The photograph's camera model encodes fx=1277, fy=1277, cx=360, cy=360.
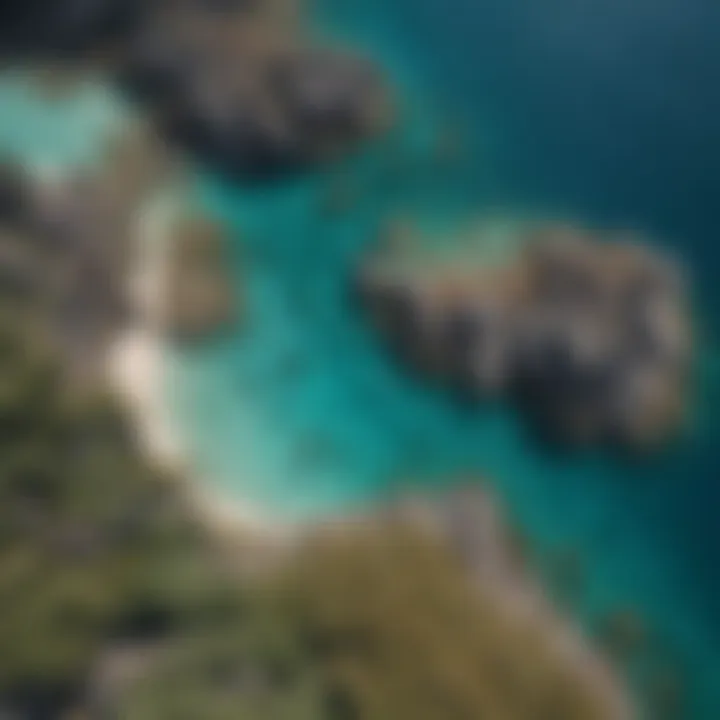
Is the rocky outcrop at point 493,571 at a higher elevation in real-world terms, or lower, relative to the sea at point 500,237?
lower

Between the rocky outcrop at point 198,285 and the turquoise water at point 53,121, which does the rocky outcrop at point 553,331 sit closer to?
the rocky outcrop at point 198,285

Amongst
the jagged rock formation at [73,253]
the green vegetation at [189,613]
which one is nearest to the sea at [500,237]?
the jagged rock formation at [73,253]

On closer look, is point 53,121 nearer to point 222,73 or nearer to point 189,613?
point 222,73

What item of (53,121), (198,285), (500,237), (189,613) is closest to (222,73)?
(53,121)

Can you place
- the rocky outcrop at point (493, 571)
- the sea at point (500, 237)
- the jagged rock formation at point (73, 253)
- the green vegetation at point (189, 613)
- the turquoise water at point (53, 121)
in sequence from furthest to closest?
the turquoise water at point (53, 121), the jagged rock formation at point (73, 253), the sea at point (500, 237), the rocky outcrop at point (493, 571), the green vegetation at point (189, 613)

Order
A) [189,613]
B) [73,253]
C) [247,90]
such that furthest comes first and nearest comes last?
[247,90] → [73,253] → [189,613]

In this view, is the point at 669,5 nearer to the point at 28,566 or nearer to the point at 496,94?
the point at 496,94

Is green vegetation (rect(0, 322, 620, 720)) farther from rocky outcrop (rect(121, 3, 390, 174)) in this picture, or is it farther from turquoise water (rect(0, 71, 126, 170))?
rocky outcrop (rect(121, 3, 390, 174))

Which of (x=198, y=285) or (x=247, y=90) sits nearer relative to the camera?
(x=198, y=285)
